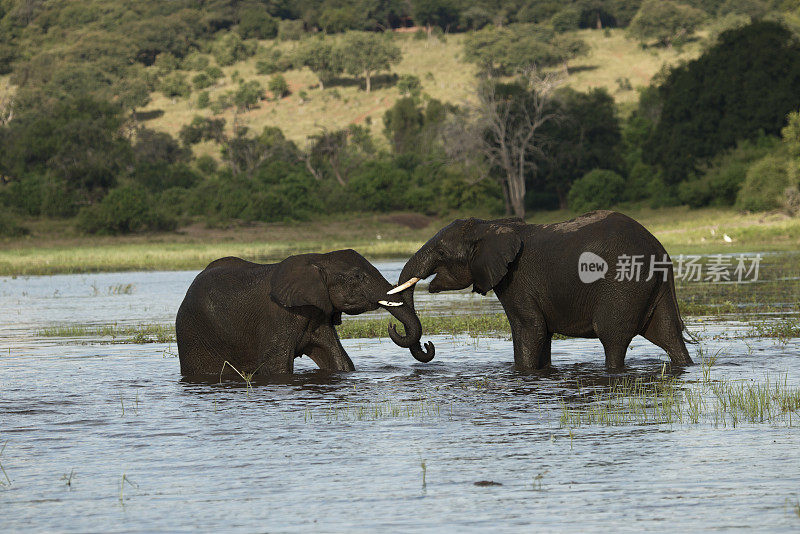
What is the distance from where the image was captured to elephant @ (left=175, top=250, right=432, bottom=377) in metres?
14.1

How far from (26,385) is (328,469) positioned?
6.62m

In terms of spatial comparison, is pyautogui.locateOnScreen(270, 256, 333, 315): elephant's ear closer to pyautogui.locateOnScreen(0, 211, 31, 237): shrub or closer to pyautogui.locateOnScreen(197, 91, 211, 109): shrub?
pyautogui.locateOnScreen(0, 211, 31, 237): shrub

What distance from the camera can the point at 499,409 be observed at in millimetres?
11812

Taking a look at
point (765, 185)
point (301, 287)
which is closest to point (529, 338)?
point (301, 287)

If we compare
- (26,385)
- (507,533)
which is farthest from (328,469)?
(26,385)

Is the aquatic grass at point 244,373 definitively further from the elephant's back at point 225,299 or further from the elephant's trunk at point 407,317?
the elephant's trunk at point 407,317

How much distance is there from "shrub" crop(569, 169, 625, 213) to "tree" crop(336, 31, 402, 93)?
221ft

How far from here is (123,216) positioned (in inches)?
2552

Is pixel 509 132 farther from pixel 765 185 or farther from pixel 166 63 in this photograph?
pixel 166 63

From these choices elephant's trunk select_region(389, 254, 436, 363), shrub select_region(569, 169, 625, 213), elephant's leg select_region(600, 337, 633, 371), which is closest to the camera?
elephant's leg select_region(600, 337, 633, 371)

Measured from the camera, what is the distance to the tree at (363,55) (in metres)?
139

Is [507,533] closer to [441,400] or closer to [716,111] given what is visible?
[441,400]

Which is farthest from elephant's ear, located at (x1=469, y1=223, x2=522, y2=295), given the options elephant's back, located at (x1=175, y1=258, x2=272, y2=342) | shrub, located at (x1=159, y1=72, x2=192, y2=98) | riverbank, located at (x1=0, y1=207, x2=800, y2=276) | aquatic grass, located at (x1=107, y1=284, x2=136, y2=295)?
shrub, located at (x1=159, y1=72, x2=192, y2=98)

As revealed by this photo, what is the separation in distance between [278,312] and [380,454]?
460 centimetres
